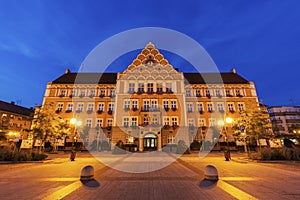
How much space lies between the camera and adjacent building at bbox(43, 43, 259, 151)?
30.3 meters

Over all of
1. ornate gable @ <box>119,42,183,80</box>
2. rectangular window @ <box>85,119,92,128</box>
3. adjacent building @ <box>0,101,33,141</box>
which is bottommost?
rectangular window @ <box>85,119,92,128</box>

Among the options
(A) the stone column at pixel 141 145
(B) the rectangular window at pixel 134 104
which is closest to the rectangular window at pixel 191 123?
(A) the stone column at pixel 141 145

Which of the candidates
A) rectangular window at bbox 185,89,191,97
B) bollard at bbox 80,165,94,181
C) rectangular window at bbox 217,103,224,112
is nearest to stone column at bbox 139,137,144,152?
rectangular window at bbox 185,89,191,97

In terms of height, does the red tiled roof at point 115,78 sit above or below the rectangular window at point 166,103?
above

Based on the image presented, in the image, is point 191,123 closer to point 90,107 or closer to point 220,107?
point 220,107

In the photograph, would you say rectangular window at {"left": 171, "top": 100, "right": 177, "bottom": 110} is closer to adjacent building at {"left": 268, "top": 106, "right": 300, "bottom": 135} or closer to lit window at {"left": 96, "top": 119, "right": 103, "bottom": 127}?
lit window at {"left": 96, "top": 119, "right": 103, "bottom": 127}

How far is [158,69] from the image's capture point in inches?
1378

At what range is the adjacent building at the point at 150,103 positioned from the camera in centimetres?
3028

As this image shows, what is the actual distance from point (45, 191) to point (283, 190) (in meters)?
8.68

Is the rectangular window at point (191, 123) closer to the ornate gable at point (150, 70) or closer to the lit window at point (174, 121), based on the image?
the lit window at point (174, 121)

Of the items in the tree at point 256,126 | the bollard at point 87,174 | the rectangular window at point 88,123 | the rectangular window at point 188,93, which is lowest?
the bollard at point 87,174

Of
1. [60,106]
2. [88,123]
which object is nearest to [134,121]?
[88,123]

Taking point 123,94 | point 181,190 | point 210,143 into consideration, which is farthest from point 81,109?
point 181,190

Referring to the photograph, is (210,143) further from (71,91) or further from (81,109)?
(71,91)
